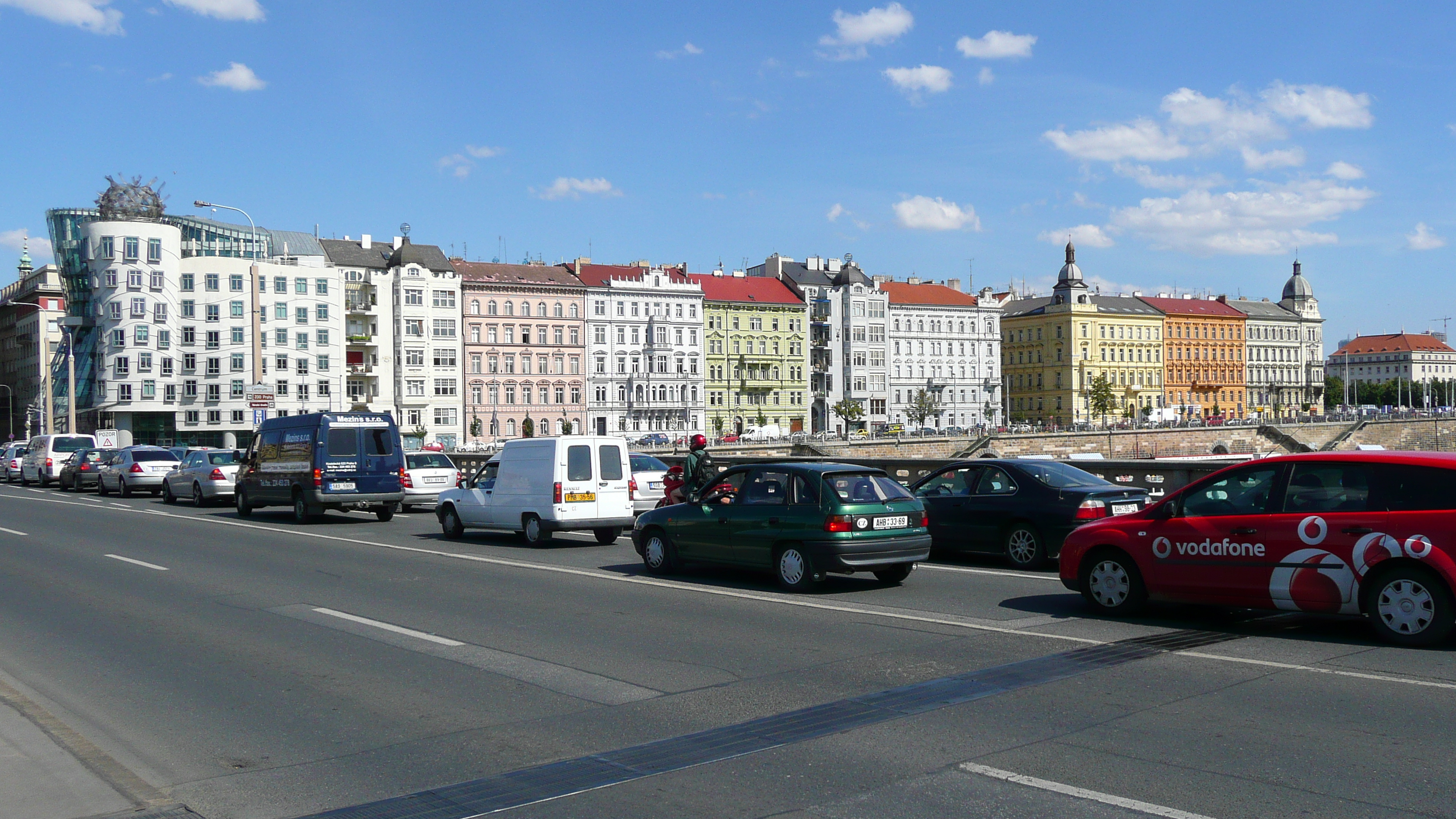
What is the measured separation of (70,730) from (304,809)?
245 cm

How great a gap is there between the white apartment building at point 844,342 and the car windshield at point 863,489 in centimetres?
10561

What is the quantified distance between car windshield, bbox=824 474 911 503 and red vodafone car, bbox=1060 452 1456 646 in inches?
106

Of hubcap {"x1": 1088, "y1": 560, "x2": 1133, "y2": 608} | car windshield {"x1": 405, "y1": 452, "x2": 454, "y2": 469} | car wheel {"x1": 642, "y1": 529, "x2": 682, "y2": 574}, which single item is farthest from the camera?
car windshield {"x1": 405, "y1": 452, "x2": 454, "y2": 469}

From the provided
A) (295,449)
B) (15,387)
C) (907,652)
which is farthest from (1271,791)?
(15,387)

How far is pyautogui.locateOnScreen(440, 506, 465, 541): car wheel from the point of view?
2136cm

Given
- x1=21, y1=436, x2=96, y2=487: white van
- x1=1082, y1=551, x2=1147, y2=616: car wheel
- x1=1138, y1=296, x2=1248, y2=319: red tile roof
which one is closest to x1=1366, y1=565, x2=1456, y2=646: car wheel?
x1=1082, y1=551, x2=1147, y2=616: car wheel

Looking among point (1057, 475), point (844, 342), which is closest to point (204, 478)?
point (1057, 475)

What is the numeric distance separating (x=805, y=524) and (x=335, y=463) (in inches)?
602

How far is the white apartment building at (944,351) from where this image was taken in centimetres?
12575

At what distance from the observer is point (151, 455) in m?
38.9

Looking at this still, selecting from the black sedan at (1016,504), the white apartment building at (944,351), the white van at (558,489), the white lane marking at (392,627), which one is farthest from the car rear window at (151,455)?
the white apartment building at (944,351)

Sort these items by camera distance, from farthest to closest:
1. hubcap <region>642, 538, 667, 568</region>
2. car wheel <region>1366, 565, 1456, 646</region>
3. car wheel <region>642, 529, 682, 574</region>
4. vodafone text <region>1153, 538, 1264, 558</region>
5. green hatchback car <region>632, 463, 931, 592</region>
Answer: hubcap <region>642, 538, 667, 568</region>
car wheel <region>642, 529, 682, 574</region>
green hatchback car <region>632, 463, 931, 592</region>
vodafone text <region>1153, 538, 1264, 558</region>
car wheel <region>1366, 565, 1456, 646</region>

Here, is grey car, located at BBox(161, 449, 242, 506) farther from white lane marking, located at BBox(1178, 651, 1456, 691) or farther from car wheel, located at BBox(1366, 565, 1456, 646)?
car wheel, located at BBox(1366, 565, 1456, 646)

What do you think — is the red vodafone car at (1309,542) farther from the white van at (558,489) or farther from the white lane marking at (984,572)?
the white van at (558,489)
